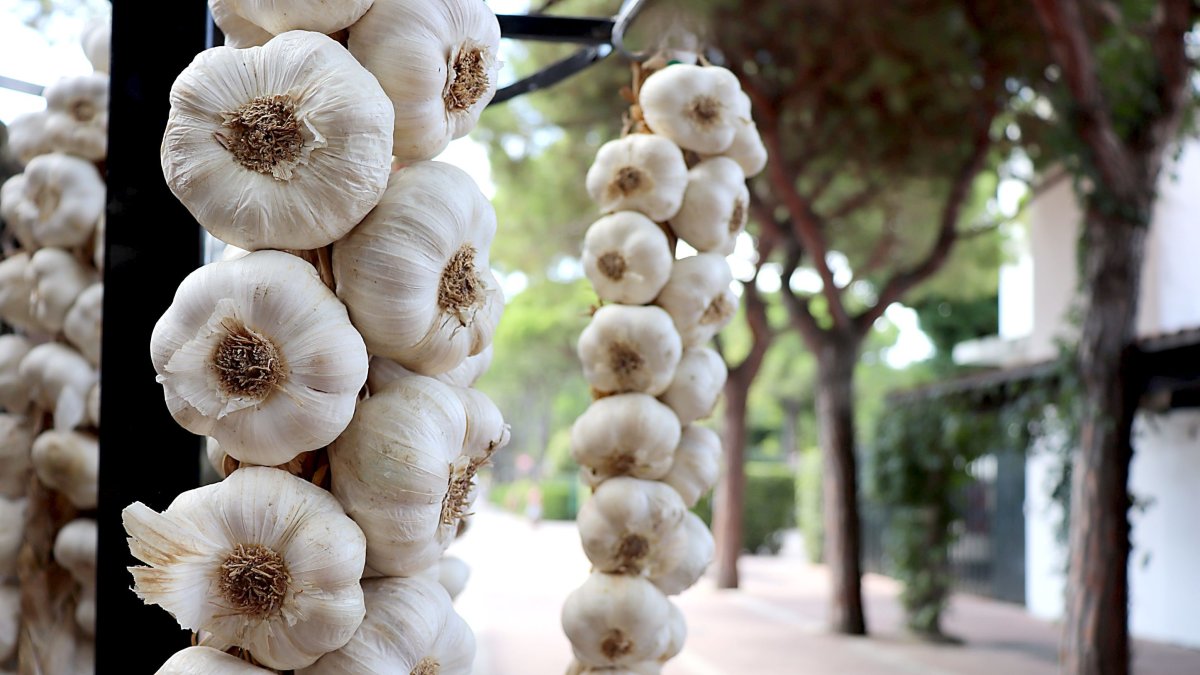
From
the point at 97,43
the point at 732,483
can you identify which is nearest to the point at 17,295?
the point at 97,43

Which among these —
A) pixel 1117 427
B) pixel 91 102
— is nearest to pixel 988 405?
pixel 1117 427

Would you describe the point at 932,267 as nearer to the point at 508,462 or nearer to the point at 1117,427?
the point at 1117,427

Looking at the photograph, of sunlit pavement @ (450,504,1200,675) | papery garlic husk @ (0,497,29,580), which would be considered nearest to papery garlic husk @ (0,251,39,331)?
papery garlic husk @ (0,497,29,580)

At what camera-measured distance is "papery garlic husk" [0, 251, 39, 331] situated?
1.79m

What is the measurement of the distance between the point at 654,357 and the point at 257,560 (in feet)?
3.81

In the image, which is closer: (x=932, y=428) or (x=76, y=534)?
(x=76, y=534)

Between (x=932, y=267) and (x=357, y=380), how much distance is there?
1004 centimetres

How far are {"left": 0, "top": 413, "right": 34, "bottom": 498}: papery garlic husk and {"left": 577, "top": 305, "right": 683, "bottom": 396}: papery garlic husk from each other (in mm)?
1011

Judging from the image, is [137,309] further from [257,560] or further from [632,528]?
[632,528]

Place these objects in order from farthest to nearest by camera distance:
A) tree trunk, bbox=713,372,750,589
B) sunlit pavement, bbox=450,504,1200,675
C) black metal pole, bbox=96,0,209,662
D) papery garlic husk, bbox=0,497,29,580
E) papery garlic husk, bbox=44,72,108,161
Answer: tree trunk, bbox=713,372,750,589 < sunlit pavement, bbox=450,504,1200,675 < papery garlic husk, bbox=44,72,108,161 < papery garlic husk, bbox=0,497,29,580 < black metal pole, bbox=96,0,209,662

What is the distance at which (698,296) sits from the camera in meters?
2.24

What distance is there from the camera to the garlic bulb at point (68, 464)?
5.63 ft

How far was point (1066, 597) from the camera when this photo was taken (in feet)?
21.4

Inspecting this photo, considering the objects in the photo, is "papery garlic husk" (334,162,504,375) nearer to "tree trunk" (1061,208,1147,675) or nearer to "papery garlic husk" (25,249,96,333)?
"papery garlic husk" (25,249,96,333)
